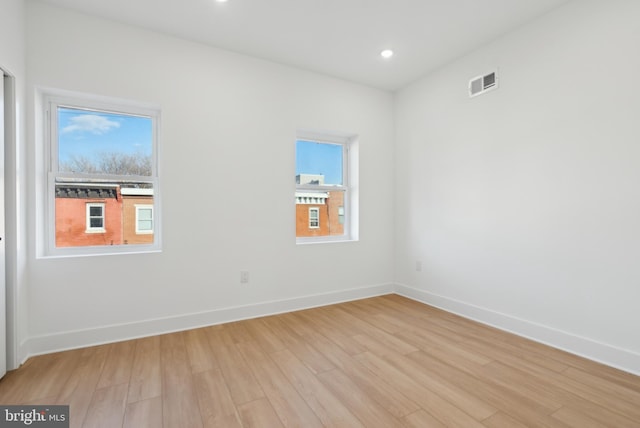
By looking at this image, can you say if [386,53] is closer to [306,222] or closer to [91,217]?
[306,222]

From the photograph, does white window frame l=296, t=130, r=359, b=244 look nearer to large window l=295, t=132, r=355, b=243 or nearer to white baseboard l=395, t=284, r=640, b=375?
large window l=295, t=132, r=355, b=243

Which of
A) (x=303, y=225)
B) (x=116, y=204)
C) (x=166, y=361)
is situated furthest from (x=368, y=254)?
(x=116, y=204)

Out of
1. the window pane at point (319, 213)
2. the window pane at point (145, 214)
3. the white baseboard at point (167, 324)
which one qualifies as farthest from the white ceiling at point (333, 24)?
the white baseboard at point (167, 324)

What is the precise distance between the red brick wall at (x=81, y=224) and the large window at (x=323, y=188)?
1.85 m

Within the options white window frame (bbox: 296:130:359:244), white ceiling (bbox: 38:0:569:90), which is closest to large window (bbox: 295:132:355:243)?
white window frame (bbox: 296:130:359:244)

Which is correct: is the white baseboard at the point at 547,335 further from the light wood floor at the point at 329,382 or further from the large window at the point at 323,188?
the large window at the point at 323,188

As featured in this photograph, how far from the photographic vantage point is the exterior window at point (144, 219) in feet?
9.35

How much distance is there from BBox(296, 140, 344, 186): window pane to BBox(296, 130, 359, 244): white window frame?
0.16ft

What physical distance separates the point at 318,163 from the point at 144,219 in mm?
2085

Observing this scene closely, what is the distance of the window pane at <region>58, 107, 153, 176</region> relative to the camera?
2609mm

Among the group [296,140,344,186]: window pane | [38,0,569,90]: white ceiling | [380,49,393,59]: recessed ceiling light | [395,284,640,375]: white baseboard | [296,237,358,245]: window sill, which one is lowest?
[395,284,640,375]: white baseboard

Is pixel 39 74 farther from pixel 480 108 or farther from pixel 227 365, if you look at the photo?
pixel 480 108

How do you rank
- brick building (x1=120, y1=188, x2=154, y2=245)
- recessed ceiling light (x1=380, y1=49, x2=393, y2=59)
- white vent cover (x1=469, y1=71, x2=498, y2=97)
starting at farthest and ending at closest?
1. recessed ceiling light (x1=380, y1=49, x2=393, y2=59)
2. white vent cover (x1=469, y1=71, x2=498, y2=97)
3. brick building (x1=120, y1=188, x2=154, y2=245)

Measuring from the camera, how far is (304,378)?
2031 millimetres
